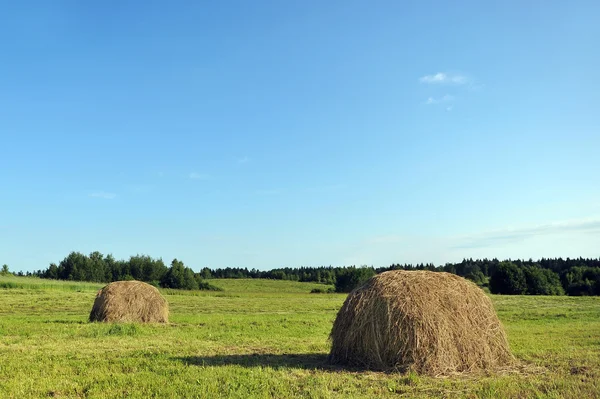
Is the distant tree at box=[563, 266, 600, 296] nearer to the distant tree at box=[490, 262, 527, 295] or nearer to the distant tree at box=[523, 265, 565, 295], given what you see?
the distant tree at box=[523, 265, 565, 295]

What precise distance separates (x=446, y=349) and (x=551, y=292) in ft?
329

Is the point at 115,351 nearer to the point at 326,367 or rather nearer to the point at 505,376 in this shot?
the point at 326,367

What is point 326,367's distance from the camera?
1159cm

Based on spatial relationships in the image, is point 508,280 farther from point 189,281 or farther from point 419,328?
point 419,328

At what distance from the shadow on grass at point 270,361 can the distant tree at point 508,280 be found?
307ft

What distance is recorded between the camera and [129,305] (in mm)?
23766

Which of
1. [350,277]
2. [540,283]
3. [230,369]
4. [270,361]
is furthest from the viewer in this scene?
[350,277]

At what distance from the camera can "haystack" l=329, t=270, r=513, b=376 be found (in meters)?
11.1

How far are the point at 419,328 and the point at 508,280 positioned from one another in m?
95.2

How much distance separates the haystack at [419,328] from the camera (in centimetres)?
1109

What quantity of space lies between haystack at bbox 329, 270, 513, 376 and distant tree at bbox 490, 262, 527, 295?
305 feet

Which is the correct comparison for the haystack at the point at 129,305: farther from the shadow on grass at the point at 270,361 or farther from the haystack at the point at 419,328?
the haystack at the point at 419,328

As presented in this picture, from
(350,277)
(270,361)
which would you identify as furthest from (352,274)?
(270,361)

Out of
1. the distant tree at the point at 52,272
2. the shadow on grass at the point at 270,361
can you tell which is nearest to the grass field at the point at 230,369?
the shadow on grass at the point at 270,361
